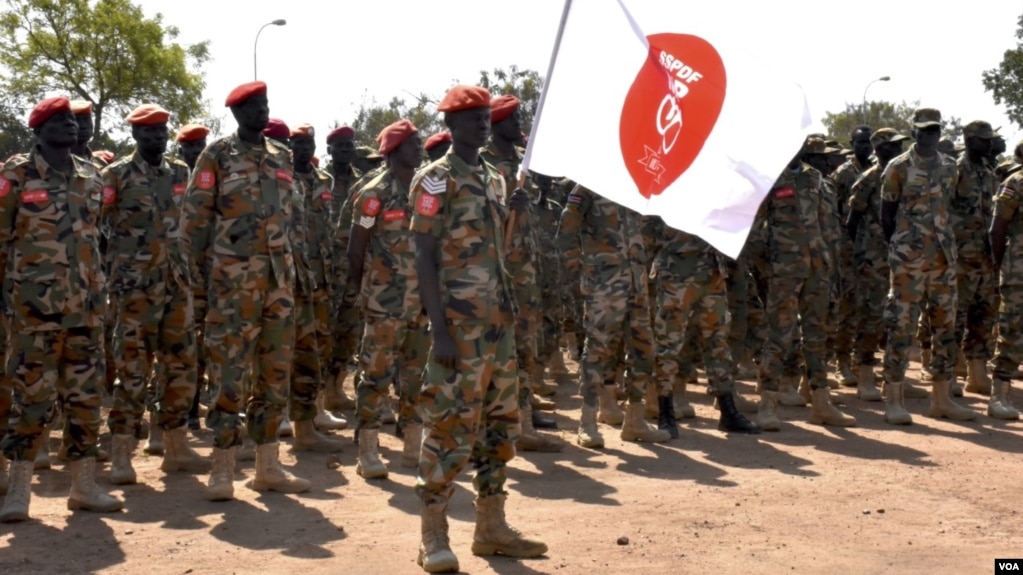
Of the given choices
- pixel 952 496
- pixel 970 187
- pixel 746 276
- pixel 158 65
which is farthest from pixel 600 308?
pixel 158 65

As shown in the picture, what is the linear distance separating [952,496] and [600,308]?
2.98 meters

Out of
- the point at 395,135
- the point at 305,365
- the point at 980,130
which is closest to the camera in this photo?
the point at 395,135

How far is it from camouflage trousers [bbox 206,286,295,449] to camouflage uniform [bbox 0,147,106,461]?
0.72 metres

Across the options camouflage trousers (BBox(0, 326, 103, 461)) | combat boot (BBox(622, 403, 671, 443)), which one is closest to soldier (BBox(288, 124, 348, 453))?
camouflage trousers (BBox(0, 326, 103, 461))

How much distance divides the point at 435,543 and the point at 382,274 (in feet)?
9.57

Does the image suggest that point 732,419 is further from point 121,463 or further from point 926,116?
point 121,463

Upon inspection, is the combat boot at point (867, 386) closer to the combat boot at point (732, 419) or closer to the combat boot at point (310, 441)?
the combat boot at point (732, 419)

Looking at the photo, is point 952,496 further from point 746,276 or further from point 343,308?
point 343,308

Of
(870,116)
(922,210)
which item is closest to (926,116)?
(922,210)

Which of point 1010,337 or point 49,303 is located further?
point 1010,337

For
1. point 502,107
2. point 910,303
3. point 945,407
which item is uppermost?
point 502,107

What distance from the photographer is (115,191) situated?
8305mm

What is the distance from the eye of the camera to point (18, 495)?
279 inches

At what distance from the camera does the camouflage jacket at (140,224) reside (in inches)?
324
